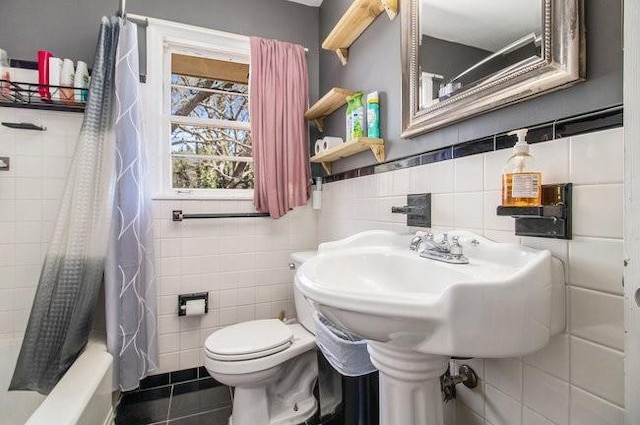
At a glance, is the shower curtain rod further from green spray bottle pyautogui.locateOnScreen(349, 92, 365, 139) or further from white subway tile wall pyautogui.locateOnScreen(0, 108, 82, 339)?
green spray bottle pyautogui.locateOnScreen(349, 92, 365, 139)

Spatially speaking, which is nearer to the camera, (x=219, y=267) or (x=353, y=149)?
(x=353, y=149)

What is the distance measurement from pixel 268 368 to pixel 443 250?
0.95 m

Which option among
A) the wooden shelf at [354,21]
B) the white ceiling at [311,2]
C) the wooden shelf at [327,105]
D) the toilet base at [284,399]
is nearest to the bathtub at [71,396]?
the toilet base at [284,399]

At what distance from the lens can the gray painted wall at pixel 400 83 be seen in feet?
2.01

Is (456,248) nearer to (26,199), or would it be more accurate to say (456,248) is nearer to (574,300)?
(574,300)

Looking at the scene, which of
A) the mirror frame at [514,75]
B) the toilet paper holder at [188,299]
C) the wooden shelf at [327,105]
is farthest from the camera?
the toilet paper holder at [188,299]

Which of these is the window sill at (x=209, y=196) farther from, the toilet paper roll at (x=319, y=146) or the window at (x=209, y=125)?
the toilet paper roll at (x=319, y=146)


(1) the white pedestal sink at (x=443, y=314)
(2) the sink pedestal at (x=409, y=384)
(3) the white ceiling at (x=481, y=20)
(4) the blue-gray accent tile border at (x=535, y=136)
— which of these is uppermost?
(3) the white ceiling at (x=481, y=20)

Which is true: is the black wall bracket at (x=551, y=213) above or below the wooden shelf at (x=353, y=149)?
below

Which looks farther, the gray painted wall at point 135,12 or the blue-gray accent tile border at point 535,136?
the gray painted wall at point 135,12

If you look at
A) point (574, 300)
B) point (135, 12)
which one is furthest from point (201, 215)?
point (574, 300)

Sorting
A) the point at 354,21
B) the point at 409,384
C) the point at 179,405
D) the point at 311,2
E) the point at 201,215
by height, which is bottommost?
the point at 179,405

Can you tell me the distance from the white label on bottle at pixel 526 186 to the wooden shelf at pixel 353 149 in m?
0.73

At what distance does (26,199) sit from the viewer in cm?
157
